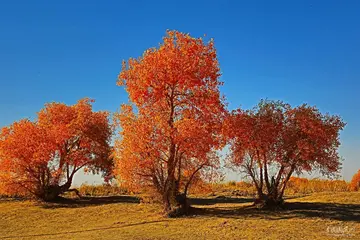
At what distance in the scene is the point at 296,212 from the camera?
22.5 m


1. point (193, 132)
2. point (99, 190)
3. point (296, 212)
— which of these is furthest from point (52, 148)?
point (296, 212)

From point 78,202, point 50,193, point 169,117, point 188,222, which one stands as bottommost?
point 188,222

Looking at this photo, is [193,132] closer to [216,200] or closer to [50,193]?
[216,200]

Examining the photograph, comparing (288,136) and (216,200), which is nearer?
(288,136)

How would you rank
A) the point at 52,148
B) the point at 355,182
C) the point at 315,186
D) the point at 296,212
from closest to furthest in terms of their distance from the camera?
the point at 296,212, the point at 52,148, the point at 355,182, the point at 315,186

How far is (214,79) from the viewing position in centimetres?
2348

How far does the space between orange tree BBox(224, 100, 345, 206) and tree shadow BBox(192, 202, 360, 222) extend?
126 cm

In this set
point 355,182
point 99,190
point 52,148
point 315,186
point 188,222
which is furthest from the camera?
point 99,190

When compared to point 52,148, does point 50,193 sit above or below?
below

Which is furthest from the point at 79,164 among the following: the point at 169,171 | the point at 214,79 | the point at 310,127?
the point at 310,127

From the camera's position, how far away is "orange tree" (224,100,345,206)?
920 inches

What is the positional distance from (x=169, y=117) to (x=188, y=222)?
599 cm

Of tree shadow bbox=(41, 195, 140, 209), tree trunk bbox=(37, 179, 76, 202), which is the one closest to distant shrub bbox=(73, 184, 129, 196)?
tree shadow bbox=(41, 195, 140, 209)

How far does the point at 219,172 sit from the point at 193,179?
1.73m
